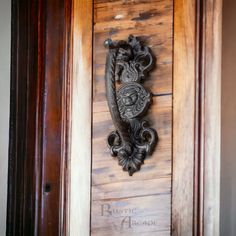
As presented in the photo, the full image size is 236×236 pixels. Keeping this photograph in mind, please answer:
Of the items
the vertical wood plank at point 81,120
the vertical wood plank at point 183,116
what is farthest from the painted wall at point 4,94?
the vertical wood plank at point 183,116

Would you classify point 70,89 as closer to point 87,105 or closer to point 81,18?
point 87,105

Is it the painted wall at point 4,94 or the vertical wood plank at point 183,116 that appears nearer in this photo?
the vertical wood plank at point 183,116

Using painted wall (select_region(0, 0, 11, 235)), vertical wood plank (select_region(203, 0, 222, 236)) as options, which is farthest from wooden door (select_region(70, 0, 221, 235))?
painted wall (select_region(0, 0, 11, 235))

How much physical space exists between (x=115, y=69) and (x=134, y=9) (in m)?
0.15

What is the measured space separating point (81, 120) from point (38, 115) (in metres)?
0.14

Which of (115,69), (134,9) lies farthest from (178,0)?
(115,69)

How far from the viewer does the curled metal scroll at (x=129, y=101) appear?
1249mm

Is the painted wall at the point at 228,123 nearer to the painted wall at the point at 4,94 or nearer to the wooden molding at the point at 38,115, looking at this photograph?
the wooden molding at the point at 38,115

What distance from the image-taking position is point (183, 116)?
1.22 metres

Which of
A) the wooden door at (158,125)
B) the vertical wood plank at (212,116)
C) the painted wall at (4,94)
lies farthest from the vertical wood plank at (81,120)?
the vertical wood plank at (212,116)

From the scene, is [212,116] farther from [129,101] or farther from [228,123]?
[129,101]

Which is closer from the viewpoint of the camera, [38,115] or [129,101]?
[129,101]

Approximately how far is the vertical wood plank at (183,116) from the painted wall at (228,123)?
0.07m

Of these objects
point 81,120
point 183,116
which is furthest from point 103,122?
point 183,116
